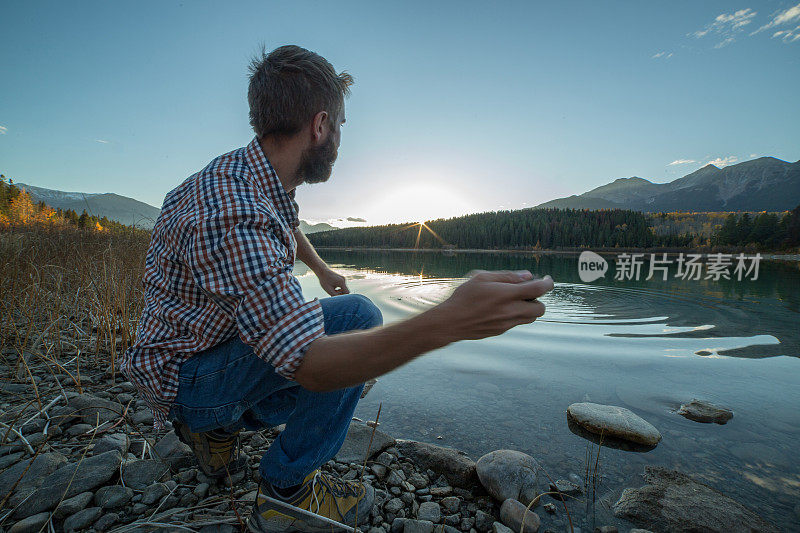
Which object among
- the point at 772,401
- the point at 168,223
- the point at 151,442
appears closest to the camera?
the point at 168,223

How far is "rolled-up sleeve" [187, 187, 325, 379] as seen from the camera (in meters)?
0.93

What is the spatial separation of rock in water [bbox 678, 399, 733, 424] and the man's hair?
3.32 meters

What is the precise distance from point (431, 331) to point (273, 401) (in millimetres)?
1049

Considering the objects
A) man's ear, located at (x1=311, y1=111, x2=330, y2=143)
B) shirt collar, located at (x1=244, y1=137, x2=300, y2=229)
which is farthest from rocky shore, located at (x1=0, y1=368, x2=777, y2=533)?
man's ear, located at (x1=311, y1=111, x2=330, y2=143)

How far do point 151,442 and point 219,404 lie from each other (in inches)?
38.6

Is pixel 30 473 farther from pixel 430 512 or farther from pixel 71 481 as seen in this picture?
pixel 430 512

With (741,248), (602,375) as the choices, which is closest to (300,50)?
(602,375)

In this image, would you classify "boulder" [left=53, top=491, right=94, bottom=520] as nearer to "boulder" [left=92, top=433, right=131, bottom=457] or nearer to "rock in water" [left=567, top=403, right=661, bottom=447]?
"boulder" [left=92, top=433, right=131, bottom=457]

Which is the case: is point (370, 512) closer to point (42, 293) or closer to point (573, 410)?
point (573, 410)

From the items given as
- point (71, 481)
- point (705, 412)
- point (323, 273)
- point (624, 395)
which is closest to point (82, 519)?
point (71, 481)

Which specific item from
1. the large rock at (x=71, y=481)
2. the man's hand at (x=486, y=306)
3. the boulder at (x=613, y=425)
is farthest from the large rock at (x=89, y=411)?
the boulder at (x=613, y=425)

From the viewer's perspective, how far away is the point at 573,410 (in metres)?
2.58

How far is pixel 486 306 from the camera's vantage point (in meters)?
0.86

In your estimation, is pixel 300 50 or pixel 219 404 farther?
pixel 300 50
